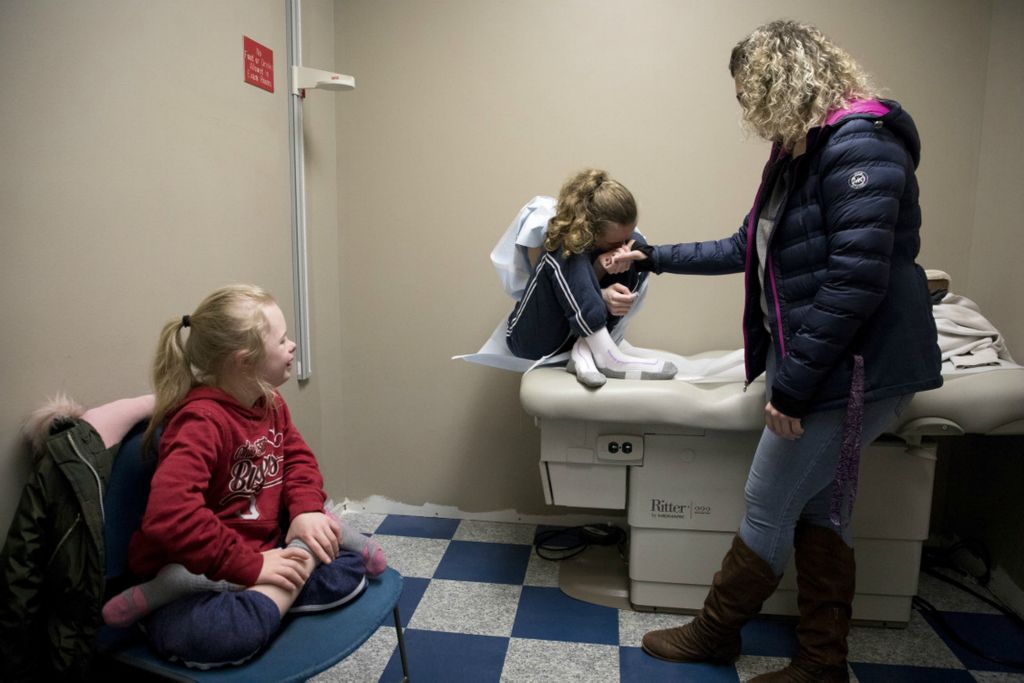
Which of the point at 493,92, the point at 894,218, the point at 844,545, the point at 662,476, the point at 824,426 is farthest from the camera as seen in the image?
the point at 493,92

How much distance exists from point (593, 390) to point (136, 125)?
1.09 m

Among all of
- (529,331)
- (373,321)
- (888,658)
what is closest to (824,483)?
(888,658)

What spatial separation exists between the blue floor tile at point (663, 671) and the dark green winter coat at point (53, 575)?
3.49 ft

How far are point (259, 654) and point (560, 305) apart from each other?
1.03 metres

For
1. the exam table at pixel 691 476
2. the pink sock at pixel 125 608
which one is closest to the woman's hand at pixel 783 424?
the exam table at pixel 691 476

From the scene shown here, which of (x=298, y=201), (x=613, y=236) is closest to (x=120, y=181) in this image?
(x=298, y=201)

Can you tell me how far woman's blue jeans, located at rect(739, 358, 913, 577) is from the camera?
1.35 meters

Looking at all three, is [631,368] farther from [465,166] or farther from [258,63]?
[258,63]

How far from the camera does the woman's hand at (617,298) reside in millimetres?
1789

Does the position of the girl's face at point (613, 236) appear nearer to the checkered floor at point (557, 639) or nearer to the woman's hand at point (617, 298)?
the woman's hand at point (617, 298)

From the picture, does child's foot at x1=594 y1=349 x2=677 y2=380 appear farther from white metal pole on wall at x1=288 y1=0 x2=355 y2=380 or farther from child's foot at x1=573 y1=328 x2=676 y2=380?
white metal pole on wall at x1=288 y1=0 x2=355 y2=380

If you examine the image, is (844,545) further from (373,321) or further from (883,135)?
(373,321)

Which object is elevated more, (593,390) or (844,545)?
(593,390)

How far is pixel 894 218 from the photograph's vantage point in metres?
1.20
